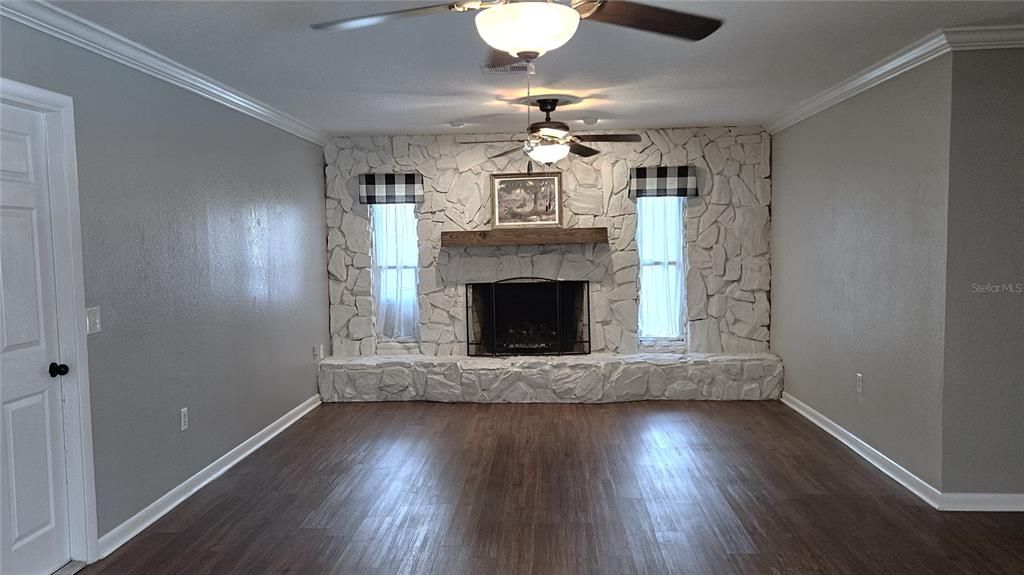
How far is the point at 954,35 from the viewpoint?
3551mm

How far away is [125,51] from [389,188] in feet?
11.1

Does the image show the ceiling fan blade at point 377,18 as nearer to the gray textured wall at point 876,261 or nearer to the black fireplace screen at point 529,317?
the gray textured wall at point 876,261

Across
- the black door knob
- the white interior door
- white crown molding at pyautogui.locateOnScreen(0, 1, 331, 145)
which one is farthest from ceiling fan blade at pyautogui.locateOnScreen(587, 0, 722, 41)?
the black door knob

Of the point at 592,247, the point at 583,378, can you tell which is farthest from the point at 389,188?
the point at 583,378

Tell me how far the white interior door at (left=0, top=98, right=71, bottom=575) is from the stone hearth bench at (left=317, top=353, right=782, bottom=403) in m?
3.43

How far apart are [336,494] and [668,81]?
3279mm

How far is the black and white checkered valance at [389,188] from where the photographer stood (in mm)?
6828

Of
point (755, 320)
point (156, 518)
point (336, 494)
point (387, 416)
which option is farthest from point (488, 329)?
point (156, 518)

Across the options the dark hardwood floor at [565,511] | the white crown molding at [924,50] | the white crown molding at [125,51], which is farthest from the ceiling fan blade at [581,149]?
the white crown molding at [125,51]

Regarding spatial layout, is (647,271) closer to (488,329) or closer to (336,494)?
(488,329)

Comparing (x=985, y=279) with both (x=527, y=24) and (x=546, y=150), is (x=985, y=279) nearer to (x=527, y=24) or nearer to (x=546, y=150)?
(x=546, y=150)

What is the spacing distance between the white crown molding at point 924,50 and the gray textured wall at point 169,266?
4.05 m

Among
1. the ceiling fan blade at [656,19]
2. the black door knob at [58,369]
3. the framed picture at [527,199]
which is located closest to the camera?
the ceiling fan blade at [656,19]
